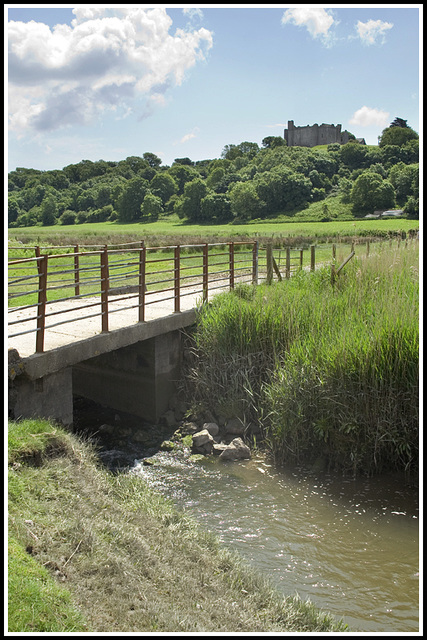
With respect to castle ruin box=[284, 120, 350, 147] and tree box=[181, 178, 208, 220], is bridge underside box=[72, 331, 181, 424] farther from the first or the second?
castle ruin box=[284, 120, 350, 147]

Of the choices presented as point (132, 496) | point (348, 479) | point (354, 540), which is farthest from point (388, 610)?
point (132, 496)

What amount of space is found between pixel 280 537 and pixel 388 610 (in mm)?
1527

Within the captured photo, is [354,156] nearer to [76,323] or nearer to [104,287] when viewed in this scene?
[76,323]

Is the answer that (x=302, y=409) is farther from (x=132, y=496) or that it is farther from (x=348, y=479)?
(x=132, y=496)

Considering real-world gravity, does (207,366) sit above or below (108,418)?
above

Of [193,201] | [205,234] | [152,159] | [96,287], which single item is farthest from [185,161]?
[96,287]

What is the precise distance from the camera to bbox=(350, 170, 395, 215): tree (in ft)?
273

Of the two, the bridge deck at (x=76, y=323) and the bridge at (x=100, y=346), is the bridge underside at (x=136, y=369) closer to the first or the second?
the bridge at (x=100, y=346)

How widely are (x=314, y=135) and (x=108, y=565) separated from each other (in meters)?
161

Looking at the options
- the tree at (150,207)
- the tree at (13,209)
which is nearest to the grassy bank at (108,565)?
the tree at (13,209)

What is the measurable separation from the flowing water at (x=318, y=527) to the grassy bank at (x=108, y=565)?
0.45m

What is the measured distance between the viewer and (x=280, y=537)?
639cm

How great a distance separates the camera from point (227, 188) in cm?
11294

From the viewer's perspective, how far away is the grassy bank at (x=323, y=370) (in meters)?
7.80
